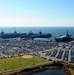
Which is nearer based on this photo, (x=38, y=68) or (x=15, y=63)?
(x=38, y=68)

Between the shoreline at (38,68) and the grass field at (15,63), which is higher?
the grass field at (15,63)

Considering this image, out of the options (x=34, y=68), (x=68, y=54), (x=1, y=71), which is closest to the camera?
(x=1, y=71)

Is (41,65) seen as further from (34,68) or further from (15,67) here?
(15,67)

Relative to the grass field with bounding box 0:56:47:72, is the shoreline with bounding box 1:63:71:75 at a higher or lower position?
lower

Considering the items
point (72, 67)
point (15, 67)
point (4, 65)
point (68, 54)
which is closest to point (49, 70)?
point (72, 67)

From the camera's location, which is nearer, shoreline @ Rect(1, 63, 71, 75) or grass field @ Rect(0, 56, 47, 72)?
shoreline @ Rect(1, 63, 71, 75)

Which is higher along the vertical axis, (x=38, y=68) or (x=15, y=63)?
(x=15, y=63)

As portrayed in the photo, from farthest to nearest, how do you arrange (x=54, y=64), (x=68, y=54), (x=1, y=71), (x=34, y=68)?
1. (x=68, y=54)
2. (x=54, y=64)
3. (x=34, y=68)
4. (x=1, y=71)

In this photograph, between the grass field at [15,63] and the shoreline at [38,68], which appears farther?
the grass field at [15,63]

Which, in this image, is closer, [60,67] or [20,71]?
[20,71]

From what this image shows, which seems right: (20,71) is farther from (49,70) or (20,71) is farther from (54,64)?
(54,64)
